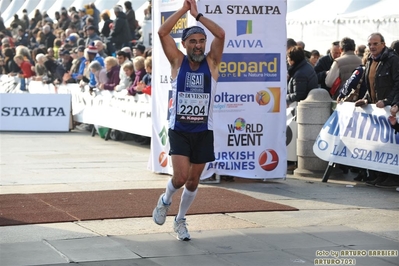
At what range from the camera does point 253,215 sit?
32.4 feet

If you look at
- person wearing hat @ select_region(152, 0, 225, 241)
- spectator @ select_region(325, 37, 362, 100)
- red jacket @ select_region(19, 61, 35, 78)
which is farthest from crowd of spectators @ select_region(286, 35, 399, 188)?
red jacket @ select_region(19, 61, 35, 78)

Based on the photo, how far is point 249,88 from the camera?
40.2ft

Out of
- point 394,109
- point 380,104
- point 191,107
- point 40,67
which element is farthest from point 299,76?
point 40,67

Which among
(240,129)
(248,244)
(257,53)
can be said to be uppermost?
(257,53)

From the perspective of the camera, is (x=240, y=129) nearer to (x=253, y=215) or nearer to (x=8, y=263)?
(x=253, y=215)

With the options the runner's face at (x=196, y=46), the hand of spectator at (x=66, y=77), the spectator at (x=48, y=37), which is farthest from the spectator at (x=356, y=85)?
→ the spectator at (x=48, y=37)

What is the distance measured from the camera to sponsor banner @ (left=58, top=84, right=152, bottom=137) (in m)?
→ 16.9

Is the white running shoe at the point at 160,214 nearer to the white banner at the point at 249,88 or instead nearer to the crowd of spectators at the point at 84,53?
the white banner at the point at 249,88

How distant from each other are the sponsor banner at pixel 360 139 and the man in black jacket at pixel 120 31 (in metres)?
13.6

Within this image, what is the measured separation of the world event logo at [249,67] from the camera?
12117 millimetres

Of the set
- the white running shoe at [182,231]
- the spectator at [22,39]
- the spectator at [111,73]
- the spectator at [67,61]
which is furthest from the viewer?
the spectator at [22,39]

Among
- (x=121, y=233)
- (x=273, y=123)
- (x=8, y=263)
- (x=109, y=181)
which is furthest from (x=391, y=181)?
(x=8, y=263)

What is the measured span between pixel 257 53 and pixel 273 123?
1.00m

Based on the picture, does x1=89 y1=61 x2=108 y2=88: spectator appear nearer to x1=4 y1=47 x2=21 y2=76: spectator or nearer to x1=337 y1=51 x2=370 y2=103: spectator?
x1=4 y1=47 x2=21 y2=76: spectator
